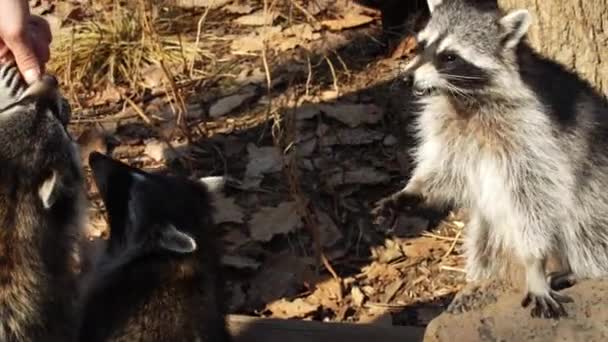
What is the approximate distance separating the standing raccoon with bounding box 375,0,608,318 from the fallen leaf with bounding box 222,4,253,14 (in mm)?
2541

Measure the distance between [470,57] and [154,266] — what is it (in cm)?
126

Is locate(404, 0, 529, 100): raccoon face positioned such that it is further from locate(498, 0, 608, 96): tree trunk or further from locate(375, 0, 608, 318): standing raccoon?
locate(498, 0, 608, 96): tree trunk

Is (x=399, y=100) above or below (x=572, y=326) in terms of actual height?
below

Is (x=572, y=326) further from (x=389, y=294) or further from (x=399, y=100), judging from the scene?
(x=399, y=100)

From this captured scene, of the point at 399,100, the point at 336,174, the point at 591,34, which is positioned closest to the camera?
the point at 591,34

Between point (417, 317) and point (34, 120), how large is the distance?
1.69m

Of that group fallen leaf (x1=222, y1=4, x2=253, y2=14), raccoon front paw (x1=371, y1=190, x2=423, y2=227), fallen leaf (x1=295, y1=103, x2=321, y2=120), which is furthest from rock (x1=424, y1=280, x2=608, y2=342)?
fallen leaf (x1=222, y1=4, x2=253, y2=14)

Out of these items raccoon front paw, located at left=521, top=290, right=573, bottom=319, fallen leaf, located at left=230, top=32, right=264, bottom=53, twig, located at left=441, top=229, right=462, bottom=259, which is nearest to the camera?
raccoon front paw, located at left=521, top=290, right=573, bottom=319

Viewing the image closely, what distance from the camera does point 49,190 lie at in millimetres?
4188

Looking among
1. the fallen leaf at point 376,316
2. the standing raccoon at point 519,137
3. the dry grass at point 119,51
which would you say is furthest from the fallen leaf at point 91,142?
the standing raccoon at point 519,137

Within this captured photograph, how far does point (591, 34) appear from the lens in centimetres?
489

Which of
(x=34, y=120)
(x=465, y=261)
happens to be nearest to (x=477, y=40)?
(x=465, y=261)

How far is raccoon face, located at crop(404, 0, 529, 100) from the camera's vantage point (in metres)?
4.22

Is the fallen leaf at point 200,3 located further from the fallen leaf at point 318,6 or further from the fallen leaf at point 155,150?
the fallen leaf at point 155,150
